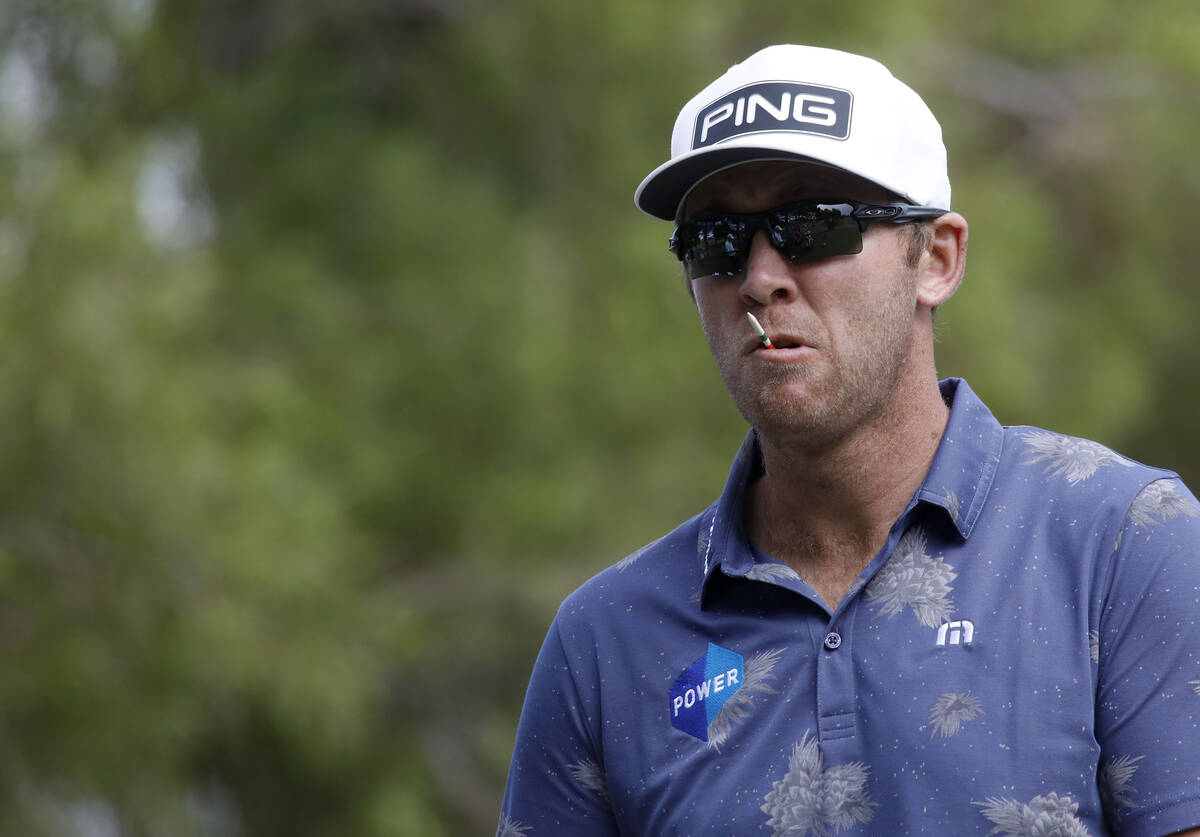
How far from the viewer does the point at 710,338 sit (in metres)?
2.14

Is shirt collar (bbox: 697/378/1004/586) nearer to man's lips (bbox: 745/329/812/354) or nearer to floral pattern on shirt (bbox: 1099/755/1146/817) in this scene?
man's lips (bbox: 745/329/812/354)

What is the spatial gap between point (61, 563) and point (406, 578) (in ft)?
6.84

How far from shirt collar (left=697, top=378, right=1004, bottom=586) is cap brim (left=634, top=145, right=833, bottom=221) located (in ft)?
1.07

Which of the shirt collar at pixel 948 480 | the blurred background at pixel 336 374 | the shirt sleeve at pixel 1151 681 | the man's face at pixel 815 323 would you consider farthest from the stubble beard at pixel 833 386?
the blurred background at pixel 336 374

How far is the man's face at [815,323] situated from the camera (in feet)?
6.72

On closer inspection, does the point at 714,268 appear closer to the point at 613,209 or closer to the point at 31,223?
the point at 31,223

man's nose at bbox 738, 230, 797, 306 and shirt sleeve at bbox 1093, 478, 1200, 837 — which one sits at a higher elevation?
man's nose at bbox 738, 230, 797, 306

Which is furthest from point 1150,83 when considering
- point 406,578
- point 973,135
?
point 406,578

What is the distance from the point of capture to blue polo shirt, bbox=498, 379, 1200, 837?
1735mm

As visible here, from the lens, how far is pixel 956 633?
1.83 metres

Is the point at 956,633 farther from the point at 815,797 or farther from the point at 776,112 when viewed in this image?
the point at 776,112

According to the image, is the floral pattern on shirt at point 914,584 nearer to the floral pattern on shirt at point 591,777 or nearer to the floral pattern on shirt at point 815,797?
the floral pattern on shirt at point 815,797

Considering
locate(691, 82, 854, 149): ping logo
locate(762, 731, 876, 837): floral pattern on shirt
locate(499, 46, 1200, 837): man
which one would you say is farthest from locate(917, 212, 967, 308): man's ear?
locate(762, 731, 876, 837): floral pattern on shirt

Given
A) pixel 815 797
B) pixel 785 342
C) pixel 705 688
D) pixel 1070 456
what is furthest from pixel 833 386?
pixel 815 797
